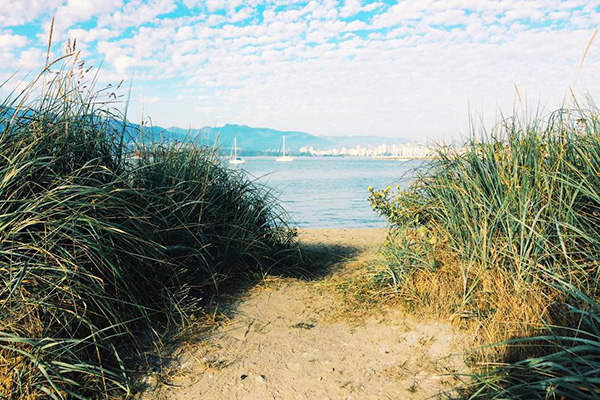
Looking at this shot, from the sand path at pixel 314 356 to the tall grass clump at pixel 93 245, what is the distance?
402 mm

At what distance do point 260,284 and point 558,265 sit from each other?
2.78m

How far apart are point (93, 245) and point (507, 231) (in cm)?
301

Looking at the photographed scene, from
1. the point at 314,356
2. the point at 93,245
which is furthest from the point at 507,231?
the point at 93,245

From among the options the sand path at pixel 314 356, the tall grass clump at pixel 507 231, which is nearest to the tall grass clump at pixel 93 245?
the sand path at pixel 314 356

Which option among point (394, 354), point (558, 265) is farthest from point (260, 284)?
A: point (558, 265)

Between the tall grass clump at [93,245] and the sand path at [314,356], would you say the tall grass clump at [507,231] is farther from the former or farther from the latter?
the tall grass clump at [93,245]

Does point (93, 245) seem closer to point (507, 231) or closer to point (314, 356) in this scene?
point (314, 356)

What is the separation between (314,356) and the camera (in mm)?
3455

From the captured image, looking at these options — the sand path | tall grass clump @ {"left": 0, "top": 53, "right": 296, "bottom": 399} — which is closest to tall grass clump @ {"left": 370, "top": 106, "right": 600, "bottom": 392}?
the sand path

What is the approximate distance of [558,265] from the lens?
334 cm

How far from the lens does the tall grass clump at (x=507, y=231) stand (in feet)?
10.7

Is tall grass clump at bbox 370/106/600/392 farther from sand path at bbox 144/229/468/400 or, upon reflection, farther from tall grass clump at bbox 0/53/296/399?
tall grass clump at bbox 0/53/296/399

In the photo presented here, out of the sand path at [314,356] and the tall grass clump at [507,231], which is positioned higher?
the tall grass clump at [507,231]

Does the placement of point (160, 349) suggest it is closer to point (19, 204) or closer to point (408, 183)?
point (19, 204)
